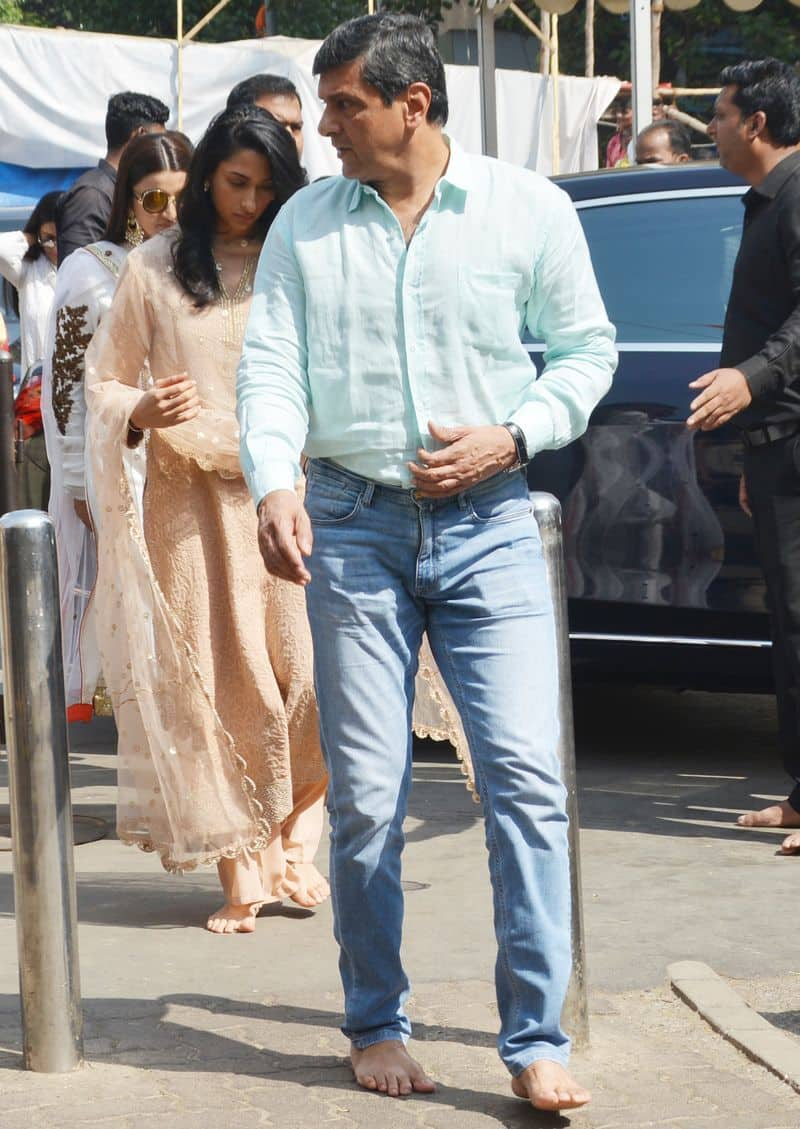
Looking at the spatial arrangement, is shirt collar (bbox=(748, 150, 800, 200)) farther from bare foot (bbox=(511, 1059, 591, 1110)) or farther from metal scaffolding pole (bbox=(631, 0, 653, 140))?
metal scaffolding pole (bbox=(631, 0, 653, 140))

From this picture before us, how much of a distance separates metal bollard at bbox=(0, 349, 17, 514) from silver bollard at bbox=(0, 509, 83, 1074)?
2.83m

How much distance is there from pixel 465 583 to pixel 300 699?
4.49 ft

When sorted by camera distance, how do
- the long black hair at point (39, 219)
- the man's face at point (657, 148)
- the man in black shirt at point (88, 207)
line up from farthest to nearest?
the long black hair at point (39, 219)
the man's face at point (657, 148)
the man in black shirt at point (88, 207)

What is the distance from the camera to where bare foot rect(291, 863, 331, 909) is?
466 centimetres

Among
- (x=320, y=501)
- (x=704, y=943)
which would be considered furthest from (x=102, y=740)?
(x=320, y=501)

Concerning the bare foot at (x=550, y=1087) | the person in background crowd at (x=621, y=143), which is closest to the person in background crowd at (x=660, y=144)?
the person in background crowd at (x=621, y=143)

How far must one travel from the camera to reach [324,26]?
1038 inches

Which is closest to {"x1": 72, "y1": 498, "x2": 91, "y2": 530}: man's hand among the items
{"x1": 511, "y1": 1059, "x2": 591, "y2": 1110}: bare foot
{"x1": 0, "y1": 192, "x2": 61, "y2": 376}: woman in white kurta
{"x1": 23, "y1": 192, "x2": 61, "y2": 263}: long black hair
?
{"x1": 511, "y1": 1059, "x2": 591, "y2": 1110}: bare foot

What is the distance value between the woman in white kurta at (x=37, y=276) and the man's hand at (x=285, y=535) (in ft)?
18.5

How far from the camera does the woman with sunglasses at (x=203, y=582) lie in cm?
443

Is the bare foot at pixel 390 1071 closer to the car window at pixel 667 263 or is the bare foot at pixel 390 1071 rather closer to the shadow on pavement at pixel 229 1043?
the shadow on pavement at pixel 229 1043

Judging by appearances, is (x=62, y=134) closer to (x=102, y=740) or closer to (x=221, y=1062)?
(x=102, y=740)

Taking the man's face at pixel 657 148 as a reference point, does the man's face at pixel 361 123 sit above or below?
below

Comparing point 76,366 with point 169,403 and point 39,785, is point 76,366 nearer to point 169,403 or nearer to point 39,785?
point 169,403
